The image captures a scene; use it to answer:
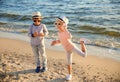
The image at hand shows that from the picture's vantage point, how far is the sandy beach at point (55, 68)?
6914 millimetres

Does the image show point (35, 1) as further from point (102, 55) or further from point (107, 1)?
point (102, 55)

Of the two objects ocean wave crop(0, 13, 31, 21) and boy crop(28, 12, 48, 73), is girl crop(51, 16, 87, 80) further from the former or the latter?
ocean wave crop(0, 13, 31, 21)

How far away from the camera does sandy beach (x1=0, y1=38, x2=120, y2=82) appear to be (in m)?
6.91

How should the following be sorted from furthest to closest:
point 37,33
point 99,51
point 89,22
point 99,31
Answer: point 89,22 → point 99,31 → point 99,51 → point 37,33

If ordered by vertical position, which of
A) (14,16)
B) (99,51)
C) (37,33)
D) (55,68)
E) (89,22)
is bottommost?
(55,68)

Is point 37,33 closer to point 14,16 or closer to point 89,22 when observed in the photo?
Answer: point 89,22

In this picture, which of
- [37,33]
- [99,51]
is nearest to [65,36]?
[37,33]

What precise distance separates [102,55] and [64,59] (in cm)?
123

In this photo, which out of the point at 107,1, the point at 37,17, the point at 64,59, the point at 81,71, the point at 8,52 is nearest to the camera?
the point at 37,17

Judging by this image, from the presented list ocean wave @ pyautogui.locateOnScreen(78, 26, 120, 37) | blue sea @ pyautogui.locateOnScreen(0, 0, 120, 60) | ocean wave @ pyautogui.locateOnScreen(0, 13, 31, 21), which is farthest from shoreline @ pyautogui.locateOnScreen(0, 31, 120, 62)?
ocean wave @ pyautogui.locateOnScreen(0, 13, 31, 21)

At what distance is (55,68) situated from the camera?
761 cm

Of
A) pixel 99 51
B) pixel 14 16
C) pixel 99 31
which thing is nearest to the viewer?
pixel 99 51

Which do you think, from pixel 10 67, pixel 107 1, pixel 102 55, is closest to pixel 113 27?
pixel 102 55

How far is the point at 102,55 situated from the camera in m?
8.80
